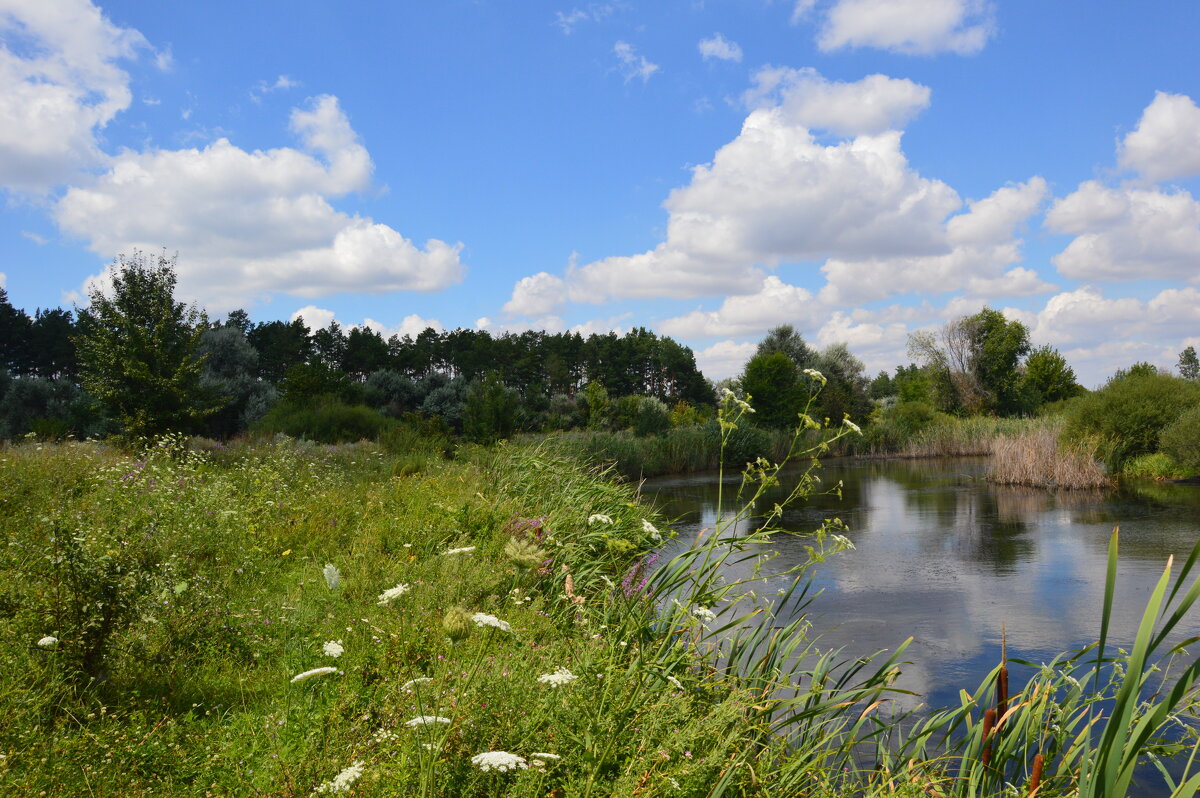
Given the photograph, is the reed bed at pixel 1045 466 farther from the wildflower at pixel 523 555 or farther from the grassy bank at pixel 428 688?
the wildflower at pixel 523 555

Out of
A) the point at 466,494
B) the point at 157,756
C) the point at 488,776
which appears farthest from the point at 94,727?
the point at 466,494

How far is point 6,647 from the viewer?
118 inches

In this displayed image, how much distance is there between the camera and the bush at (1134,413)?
57.6ft

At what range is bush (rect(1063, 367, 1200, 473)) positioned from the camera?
692 inches

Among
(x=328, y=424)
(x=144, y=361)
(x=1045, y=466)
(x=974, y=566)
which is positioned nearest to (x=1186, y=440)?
(x=1045, y=466)

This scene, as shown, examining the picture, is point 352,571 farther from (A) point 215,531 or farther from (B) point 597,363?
(B) point 597,363

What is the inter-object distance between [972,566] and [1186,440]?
10.9m

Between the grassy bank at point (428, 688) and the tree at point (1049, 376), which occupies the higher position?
the tree at point (1049, 376)

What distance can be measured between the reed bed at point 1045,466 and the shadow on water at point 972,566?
645 millimetres

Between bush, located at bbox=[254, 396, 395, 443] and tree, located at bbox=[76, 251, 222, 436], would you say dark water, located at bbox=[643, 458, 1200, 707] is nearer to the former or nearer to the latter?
bush, located at bbox=[254, 396, 395, 443]

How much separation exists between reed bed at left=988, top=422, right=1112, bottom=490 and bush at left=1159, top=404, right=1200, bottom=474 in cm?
140

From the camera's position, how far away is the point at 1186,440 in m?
16.1

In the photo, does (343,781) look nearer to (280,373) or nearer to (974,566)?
(974,566)

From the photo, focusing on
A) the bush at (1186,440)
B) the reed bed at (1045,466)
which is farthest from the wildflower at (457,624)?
the bush at (1186,440)
